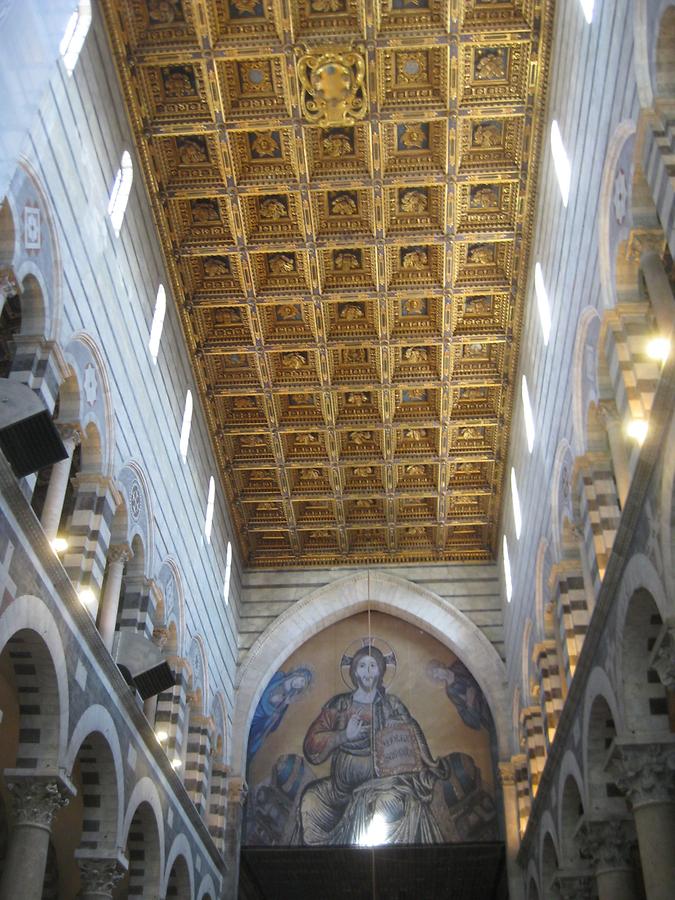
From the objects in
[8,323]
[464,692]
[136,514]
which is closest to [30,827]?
[136,514]

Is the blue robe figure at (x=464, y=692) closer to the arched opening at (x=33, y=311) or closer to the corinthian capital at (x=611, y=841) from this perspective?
the corinthian capital at (x=611, y=841)

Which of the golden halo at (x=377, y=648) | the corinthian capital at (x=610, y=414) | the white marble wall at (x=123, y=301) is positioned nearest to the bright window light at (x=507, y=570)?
the golden halo at (x=377, y=648)

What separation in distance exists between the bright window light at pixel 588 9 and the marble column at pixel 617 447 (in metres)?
4.70

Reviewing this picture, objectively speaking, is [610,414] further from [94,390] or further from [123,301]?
[123,301]

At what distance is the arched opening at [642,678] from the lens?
11.3 m

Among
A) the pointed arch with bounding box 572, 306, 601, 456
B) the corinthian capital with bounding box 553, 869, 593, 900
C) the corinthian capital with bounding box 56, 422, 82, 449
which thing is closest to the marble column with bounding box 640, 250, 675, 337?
the pointed arch with bounding box 572, 306, 601, 456

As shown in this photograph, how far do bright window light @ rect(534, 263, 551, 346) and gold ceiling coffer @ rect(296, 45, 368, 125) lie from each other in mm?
3947

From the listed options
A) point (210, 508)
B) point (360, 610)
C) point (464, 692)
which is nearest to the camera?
point (210, 508)

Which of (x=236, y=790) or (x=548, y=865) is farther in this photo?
(x=236, y=790)

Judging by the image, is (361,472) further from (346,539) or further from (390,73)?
(390,73)

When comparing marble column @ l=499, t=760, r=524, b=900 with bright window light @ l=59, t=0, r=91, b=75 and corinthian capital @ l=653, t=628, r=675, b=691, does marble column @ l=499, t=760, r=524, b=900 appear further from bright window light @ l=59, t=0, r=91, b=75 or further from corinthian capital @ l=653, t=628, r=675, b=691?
bright window light @ l=59, t=0, r=91, b=75

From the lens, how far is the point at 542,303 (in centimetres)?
1680

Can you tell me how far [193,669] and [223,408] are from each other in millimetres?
5616

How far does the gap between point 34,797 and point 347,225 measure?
36.2 ft
